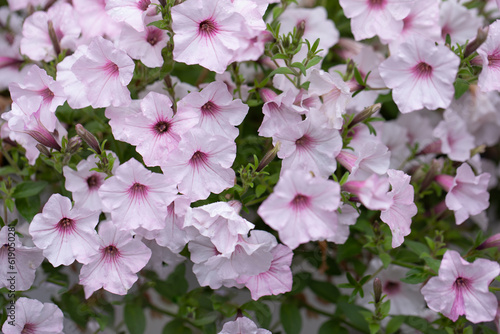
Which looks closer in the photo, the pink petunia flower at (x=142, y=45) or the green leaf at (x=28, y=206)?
the pink petunia flower at (x=142, y=45)

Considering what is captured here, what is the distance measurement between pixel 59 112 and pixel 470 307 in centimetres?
75

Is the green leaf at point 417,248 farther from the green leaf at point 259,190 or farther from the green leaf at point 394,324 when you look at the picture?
the green leaf at point 259,190

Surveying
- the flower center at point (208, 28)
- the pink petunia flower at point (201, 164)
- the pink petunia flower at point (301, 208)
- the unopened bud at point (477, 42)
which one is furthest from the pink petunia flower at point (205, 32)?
the unopened bud at point (477, 42)

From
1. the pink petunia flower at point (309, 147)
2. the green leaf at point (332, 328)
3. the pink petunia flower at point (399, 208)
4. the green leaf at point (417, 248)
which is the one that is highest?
the pink petunia flower at point (309, 147)

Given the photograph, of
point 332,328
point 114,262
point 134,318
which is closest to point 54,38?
point 114,262

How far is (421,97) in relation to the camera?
0.80 m

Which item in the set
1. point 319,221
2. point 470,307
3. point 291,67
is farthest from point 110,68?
point 470,307

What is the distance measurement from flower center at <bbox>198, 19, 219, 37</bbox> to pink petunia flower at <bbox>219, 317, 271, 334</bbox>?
425 millimetres

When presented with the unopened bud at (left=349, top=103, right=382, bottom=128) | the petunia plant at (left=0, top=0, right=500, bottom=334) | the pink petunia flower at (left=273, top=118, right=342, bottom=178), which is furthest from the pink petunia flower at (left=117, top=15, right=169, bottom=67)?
the unopened bud at (left=349, top=103, right=382, bottom=128)

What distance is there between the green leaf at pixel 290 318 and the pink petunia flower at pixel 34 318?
1.33ft

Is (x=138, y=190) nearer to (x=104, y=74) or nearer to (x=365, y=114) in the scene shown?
(x=104, y=74)

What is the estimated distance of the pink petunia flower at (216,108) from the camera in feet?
2.44

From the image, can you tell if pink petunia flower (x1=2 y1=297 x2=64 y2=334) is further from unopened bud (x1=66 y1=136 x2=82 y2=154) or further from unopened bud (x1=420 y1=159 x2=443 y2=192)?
unopened bud (x1=420 y1=159 x2=443 y2=192)

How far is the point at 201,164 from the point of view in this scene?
28.6 inches
